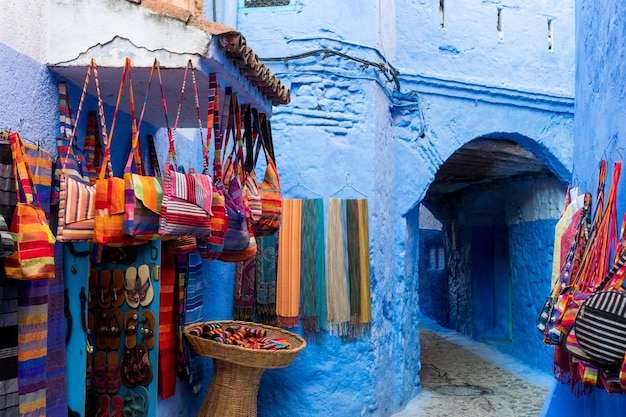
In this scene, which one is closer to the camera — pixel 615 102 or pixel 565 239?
pixel 615 102

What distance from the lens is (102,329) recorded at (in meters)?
3.78

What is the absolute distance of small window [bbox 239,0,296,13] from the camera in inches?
230

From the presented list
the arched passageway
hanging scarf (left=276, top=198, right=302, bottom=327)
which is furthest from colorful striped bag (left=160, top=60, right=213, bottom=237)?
the arched passageway

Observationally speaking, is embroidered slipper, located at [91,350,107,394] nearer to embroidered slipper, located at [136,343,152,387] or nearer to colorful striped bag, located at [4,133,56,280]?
embroidered slipper, located at [136,343,152,387]

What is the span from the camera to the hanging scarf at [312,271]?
18.2 ft

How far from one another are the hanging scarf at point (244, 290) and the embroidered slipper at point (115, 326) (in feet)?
6.19

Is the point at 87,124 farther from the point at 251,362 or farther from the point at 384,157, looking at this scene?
the point at 384,157

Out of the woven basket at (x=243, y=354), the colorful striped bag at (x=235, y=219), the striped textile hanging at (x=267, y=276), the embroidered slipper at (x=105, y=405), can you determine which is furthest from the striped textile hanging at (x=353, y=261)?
Answer: the embroidered slipper at (x=105, y=405)

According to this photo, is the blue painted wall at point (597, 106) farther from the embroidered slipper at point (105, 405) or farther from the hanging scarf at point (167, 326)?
the embroidered slipper at point (105, 405)

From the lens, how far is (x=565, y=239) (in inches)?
142

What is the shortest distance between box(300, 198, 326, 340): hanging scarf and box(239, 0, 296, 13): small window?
186 centimetres

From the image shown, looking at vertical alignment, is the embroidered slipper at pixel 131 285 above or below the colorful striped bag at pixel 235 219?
below

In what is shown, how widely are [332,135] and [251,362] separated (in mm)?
2392

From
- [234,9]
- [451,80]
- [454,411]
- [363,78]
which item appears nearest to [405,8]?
[451,80]
